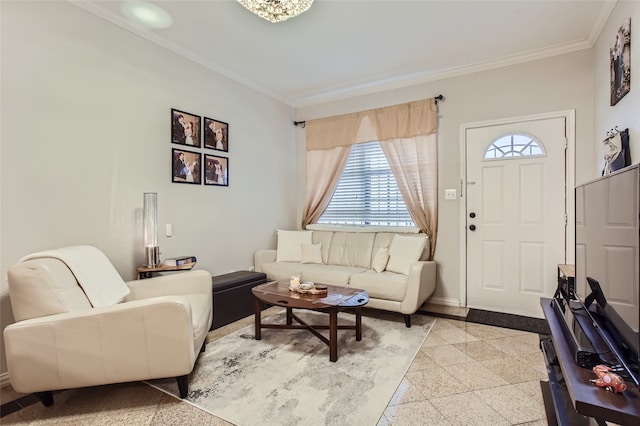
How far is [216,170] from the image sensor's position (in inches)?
142

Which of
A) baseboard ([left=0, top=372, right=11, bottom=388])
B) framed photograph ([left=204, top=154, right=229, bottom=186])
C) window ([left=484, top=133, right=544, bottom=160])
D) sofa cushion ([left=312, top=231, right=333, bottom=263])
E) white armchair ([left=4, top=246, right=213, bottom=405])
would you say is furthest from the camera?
sofa cushion ([left=312, top=231, right=333, bottom=263])

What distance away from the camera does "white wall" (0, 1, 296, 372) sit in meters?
2.15

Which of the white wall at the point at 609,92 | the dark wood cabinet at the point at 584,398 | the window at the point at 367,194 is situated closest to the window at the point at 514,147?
the white wall at the point at 609,92

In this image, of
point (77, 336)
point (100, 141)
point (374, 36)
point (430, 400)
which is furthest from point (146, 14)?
point (430, 400)

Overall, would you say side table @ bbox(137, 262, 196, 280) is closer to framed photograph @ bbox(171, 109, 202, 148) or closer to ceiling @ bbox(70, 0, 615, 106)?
framed photograph @ bbox(171, 109, 202, 148)

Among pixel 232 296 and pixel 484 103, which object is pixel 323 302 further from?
pixel 484 103

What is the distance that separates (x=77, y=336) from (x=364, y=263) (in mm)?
2821

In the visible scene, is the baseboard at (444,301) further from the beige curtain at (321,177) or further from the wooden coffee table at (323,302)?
the beige curtain at (321,177)

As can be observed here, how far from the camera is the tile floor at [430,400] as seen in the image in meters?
1.71

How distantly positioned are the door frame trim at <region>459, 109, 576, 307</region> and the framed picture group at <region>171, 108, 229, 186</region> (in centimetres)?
275

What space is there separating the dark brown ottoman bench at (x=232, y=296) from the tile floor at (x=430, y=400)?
A: 101 cm

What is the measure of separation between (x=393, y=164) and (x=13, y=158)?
358cm

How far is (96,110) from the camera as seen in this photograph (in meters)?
2.58

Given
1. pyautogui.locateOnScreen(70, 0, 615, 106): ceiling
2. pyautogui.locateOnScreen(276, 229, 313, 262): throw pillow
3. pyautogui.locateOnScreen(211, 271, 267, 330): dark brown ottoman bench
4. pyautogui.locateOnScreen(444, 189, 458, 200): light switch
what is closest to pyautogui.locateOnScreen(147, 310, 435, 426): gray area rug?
pyautogui.locateOnScreen(211, 271, 267, 330): dark brown ottoman bench
